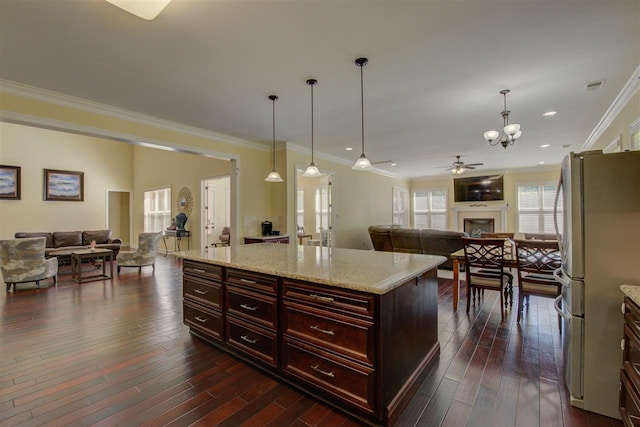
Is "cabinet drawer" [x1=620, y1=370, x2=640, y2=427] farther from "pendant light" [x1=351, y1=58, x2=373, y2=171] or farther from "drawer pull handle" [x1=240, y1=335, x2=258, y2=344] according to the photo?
"pendant light" [x1=351, y1=58, x2=373, y2=171]

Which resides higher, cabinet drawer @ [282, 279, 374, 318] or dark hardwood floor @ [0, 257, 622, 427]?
cabinet drawer @ [282, 279, 374, 318]

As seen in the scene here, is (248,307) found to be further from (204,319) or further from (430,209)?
(430,209)

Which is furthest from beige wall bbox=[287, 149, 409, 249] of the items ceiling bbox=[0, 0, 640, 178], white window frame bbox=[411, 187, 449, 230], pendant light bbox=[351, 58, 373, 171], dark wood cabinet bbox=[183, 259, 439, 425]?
dark wood cabinet bbox=[183, 259, 439, 425]

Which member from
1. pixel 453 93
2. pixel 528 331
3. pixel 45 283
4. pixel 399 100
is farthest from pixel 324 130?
pixel 45 283

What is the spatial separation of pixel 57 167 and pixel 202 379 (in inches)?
363

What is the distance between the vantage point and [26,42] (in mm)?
2352

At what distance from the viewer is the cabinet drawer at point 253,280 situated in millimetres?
2082

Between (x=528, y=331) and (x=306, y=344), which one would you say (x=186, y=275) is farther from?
(x=528, y=331)

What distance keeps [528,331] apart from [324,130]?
3968 millimetres

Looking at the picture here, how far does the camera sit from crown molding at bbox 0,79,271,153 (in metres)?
3.12

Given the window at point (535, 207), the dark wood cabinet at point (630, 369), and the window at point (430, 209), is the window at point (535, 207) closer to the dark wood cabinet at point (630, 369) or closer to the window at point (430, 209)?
the window at point (430, 209)

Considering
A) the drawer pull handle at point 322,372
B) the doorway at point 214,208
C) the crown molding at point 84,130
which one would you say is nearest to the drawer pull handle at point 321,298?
the drawer pull handle at point 322,372

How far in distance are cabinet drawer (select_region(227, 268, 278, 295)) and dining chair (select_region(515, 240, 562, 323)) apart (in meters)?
2.78

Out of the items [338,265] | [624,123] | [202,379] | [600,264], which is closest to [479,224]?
[624,123]
